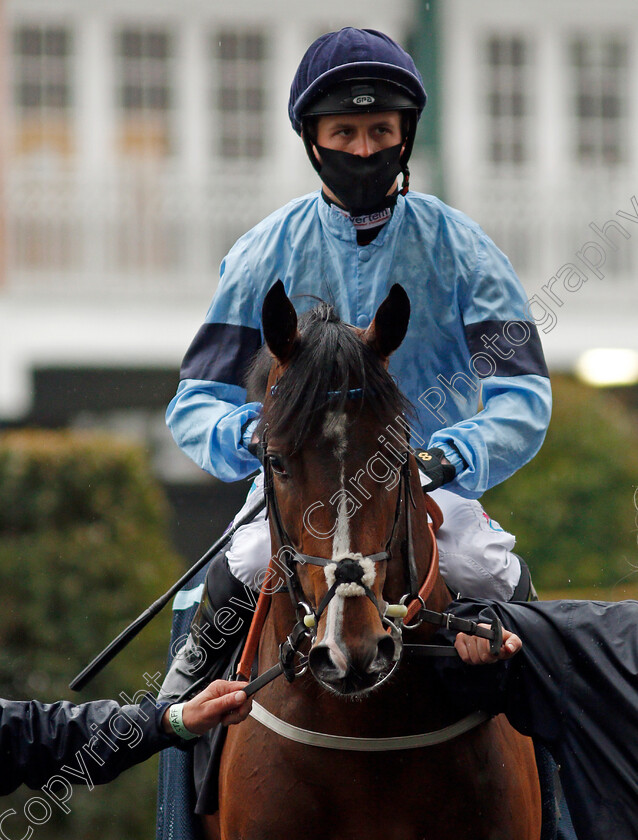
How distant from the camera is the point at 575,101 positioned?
39.7 feet

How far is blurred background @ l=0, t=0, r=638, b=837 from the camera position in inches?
439

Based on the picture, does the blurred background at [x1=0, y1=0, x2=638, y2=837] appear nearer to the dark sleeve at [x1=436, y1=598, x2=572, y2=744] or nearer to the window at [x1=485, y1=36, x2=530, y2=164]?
the window at [x1=485, y1=36, x2=530, y2=164]

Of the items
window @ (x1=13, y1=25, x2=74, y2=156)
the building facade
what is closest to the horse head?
the building facade

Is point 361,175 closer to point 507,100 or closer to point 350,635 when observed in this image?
Answer: point 350,635

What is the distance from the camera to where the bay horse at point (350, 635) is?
2.38 meters

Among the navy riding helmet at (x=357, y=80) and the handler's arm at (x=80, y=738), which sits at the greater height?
the navy riding helmet at (x=357, y=80)

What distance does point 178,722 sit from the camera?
269cm

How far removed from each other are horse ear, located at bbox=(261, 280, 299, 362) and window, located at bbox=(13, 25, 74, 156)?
9574 millimetres

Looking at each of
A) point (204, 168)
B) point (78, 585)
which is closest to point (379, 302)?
point (78, 585)

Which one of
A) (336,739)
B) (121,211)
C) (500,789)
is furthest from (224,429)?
(121,211)

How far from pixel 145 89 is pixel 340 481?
10036mm

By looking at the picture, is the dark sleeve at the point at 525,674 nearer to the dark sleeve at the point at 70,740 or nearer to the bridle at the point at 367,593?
the bridle at the point at 367,593

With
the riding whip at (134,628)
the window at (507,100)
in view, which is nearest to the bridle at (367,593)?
the riding whip at (134,628)

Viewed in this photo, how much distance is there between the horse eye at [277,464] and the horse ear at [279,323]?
9.8 inches
